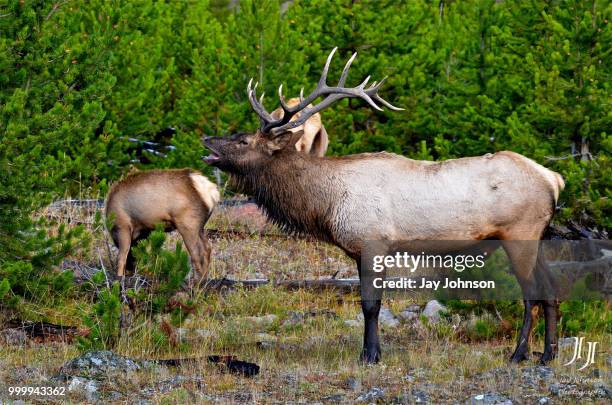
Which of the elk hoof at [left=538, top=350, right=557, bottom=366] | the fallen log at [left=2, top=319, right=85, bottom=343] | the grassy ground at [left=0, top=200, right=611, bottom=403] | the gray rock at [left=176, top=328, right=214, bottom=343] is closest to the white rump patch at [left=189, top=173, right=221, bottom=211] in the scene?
the grassy ground at [left=0, top=200, right=611, bottom=403]

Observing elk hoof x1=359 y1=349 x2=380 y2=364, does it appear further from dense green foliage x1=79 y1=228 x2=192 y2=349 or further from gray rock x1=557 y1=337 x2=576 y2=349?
gray rock x1=557 y1=337 x2=576 y2=349

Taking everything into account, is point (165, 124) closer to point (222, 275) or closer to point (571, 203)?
point (222, 275)

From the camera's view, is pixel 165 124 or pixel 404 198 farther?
pixel 165 124

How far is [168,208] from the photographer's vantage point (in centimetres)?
1135

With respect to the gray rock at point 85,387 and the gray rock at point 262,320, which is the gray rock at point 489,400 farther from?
the gray rock at point 262,320

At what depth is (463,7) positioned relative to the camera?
28.0 m

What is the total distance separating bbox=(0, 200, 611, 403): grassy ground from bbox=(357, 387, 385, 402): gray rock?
2cm

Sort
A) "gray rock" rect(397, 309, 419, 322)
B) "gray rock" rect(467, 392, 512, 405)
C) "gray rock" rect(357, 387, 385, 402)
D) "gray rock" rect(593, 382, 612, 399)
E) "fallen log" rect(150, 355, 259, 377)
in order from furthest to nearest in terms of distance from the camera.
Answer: "gray rock" rect(397, 309, 419, 322) → "fallen log" rect(150, 355, 259, 377) → "gray rock" rect(593, 382, 612, 399) → "gray rock" rect(357, 387, 385, 402) → "gray rock" rect(467, 392, 512, 405)

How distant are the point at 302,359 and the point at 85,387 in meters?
2.00

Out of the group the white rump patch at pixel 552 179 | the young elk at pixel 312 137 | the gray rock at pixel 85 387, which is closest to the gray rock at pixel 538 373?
the white rump patch at pixel 552 179

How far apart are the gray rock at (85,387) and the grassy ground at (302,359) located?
1.7 inches

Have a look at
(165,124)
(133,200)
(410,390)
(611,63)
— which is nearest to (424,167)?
(410,390)

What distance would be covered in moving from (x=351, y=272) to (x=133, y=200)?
2.77 meters

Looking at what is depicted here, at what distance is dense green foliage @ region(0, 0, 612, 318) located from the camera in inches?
358
